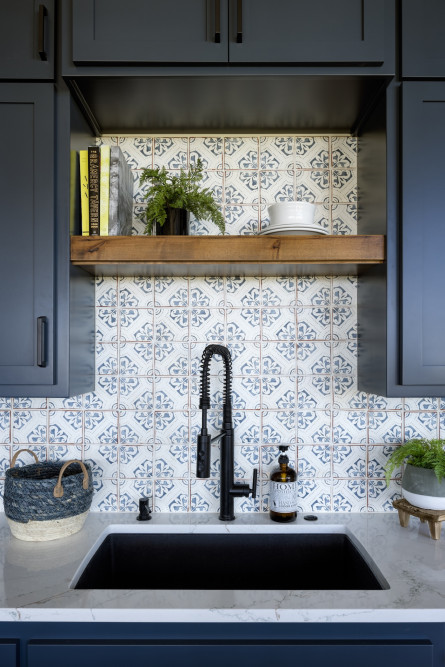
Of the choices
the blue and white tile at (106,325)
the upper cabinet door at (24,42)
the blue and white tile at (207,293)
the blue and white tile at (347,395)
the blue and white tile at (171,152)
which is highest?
the upper cabinet door at (24,42)

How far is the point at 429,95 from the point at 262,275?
68 cm

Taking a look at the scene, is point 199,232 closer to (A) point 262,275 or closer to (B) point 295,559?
(A) point 262,275

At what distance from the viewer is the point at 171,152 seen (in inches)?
63.6

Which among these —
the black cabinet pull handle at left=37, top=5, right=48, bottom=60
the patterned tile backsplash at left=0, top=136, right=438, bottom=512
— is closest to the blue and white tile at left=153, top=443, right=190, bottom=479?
the patterned tile backsplash at left=0, top=136, right=438, bottom=512

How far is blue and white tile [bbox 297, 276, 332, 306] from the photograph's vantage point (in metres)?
1.60

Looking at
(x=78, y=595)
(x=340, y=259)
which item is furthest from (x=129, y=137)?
(x=78, y=595)

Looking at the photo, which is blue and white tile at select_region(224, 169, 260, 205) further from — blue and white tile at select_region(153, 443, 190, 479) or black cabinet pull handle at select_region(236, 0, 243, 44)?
blue and white tile at select_region(153, 443, 190, 479)

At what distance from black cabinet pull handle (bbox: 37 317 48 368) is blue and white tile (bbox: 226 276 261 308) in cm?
60

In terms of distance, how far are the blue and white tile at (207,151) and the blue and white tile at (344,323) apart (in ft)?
2.09

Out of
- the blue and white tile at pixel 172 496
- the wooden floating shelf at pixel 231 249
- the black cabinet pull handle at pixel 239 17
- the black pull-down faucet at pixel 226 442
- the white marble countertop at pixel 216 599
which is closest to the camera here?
the white marble countertop at pixel 216 599

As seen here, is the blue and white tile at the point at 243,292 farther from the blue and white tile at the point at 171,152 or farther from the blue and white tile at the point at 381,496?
the blue and white tile at the point at 381,496

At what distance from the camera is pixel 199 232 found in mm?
1624

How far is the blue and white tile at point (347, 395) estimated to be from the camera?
1.59 meters

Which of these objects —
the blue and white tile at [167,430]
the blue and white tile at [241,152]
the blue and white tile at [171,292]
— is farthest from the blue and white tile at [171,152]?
the blue and white tile at [167,430]
